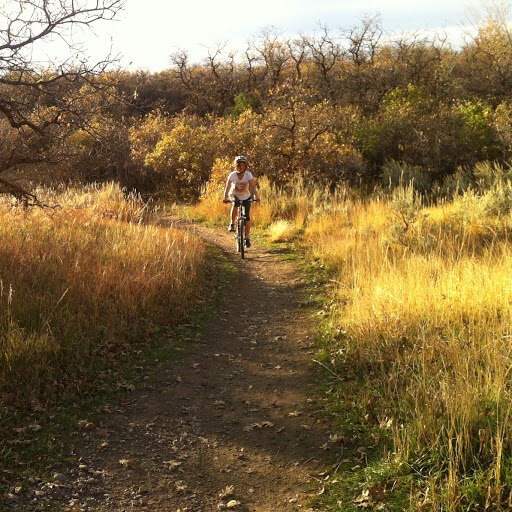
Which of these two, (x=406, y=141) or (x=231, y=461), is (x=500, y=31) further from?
(x=231, y=461)

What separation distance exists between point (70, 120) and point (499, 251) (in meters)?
6.86

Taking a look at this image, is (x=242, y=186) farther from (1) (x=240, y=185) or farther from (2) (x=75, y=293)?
(2) (x=75, y=293)

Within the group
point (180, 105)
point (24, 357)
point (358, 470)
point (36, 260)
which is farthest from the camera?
point (180, 105)

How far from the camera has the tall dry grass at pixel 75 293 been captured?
15.5ft

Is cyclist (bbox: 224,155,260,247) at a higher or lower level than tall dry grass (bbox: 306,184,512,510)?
higher

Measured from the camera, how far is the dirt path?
3465 millimetres

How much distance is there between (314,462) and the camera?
3.80 metres

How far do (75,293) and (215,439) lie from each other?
2788 mm

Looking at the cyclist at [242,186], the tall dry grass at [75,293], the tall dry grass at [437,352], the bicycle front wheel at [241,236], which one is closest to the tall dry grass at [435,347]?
the tall dry grass at [437,352]

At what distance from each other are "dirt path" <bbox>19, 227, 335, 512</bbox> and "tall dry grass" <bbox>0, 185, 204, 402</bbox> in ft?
2.30

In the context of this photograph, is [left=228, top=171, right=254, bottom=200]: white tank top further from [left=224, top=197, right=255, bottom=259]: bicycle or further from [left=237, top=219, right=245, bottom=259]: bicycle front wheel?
[left=237, top=219, right=245, bottom=259]: bicycle front wheel

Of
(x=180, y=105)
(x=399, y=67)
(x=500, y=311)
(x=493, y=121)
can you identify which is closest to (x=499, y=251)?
(x=500, y=311)

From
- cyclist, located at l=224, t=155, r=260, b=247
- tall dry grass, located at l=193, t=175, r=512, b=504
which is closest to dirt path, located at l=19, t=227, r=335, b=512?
tall dry grass, located at l=193, t=175, r=512, b=504

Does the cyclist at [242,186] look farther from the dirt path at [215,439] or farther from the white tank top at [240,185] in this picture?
the dirt path at [215,439]
